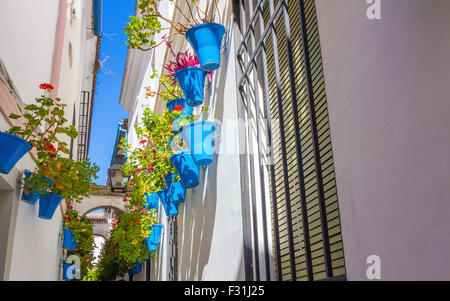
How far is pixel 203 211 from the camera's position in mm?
4352

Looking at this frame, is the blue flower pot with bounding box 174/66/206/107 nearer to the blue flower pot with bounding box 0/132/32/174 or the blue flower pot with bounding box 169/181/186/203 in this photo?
the blue flower pot with bounding box 0/132/32/174

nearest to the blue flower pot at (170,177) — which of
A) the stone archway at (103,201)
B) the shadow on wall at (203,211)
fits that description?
the shadow on wall at (203,211)

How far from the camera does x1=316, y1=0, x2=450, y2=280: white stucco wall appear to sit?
3.46 feet

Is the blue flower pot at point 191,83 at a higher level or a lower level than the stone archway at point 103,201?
lower

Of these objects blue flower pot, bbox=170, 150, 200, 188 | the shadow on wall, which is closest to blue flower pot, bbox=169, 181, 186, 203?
the shadow on wall

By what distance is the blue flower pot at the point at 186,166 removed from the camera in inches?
151

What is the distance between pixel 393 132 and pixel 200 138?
242 cm

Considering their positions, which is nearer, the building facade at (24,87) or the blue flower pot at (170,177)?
the building facade at (24,87)

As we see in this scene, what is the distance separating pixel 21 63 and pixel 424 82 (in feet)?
12.6

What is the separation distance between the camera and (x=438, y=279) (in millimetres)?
1060

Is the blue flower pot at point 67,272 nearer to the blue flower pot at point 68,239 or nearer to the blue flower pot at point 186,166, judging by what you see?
the blue flower pot at point 68,239

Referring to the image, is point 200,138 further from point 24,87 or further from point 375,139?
point 375,139

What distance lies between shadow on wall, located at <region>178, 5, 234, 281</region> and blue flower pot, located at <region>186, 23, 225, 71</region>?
0.49 m

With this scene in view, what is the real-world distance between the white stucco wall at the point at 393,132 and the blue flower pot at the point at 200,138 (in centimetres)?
192
